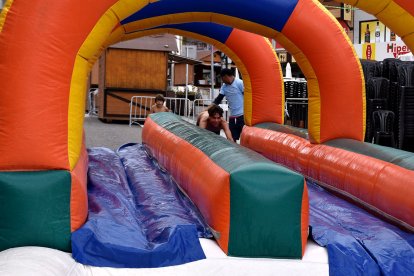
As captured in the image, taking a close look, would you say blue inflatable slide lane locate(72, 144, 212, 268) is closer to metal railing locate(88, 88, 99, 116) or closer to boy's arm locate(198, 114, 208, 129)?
boy's arm locate(198, 114, 208, 129)

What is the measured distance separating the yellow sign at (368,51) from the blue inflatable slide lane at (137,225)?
29.9 ft

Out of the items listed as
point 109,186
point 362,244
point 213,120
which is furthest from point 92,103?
point 362,244

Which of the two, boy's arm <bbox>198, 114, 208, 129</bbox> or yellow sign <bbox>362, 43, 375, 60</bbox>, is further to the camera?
yellow sign <bbox>362, 43, 375, 60</bbox>

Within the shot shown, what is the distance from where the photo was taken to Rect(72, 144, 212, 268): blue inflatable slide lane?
2.49 metres

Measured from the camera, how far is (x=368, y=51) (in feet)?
40.4

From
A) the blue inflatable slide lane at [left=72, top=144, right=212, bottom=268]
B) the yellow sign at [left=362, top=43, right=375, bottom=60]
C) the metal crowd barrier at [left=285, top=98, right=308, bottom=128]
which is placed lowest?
the blue inflatable slide lane at [left=72, top=144, right=212, bottom=268]

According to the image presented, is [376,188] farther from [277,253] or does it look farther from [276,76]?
[276,76]

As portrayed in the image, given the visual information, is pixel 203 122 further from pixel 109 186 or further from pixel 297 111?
pixel 297 111

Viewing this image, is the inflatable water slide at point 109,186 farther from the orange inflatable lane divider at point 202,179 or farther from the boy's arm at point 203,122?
the boy's arm at point 203,122

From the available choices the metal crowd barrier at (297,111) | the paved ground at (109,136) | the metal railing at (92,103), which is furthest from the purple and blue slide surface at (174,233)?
the metal railing at (92,103)

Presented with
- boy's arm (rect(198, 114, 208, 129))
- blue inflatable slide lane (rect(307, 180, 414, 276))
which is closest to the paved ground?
boy's arm (rect(198, 114, 208, 129))

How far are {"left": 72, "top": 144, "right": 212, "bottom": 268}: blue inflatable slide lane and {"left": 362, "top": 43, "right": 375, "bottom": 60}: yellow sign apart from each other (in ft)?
29.9

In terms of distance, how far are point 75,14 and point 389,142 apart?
5.63 metres

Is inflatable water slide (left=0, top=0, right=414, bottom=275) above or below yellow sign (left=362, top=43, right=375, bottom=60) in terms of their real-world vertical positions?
below
